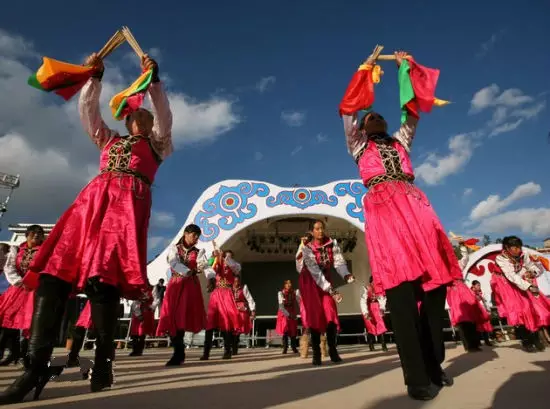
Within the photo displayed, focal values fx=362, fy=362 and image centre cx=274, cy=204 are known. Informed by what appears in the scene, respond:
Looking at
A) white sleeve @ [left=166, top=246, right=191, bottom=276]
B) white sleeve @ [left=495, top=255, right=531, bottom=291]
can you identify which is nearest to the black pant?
white sleeve @ [left=166, top=246, right=191, bottom=276]

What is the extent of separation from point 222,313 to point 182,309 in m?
1.33

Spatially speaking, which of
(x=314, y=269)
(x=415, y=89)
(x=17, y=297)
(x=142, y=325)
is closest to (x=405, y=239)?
(x=415, y=89)

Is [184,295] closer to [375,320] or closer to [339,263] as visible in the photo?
[339,263]

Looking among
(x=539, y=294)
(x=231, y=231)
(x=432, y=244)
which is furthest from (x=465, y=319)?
(x=231, y=231)

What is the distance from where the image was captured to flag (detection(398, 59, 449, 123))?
244 centimetres

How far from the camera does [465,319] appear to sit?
5.48 meters

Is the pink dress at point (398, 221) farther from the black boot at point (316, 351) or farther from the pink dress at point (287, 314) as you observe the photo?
the pink dress at point (287, 314)

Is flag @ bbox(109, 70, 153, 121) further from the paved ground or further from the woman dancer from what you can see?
the woman dancer

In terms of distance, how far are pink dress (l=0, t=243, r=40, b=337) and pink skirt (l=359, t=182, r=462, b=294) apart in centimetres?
419

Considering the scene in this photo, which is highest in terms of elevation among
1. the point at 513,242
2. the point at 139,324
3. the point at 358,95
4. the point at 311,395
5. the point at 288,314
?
the point at 358,95

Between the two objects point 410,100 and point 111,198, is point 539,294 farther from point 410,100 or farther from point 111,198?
point 111,198

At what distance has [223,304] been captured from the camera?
19.2ft

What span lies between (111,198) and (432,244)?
73.4 inches

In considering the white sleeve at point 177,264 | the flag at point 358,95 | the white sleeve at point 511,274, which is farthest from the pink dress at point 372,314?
the flag at point 358,95
